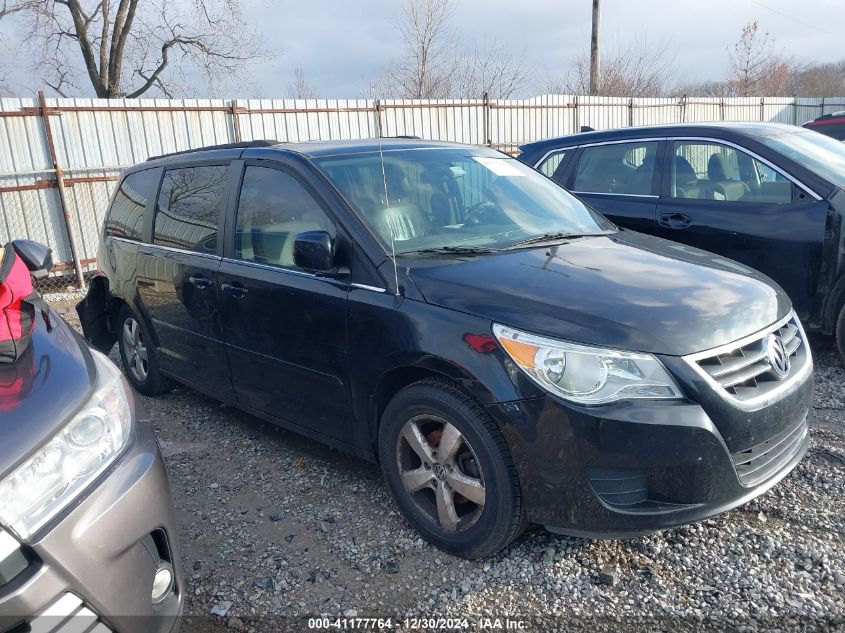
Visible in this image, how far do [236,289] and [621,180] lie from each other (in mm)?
3592

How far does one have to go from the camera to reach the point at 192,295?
4.10m

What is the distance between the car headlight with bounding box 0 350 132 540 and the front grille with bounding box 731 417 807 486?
7.11ft

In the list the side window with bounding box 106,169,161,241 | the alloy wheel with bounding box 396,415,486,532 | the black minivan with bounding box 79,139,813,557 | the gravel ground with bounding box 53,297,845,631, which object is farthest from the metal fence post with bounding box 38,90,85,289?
the alloy wheel with bounding box 396,415,486,532

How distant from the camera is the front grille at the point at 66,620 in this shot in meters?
1.58

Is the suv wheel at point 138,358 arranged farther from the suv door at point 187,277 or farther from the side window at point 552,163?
the side window at point 552,163

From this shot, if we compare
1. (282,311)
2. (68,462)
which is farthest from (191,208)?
(68,462)

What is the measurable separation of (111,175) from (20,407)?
9.47 metres

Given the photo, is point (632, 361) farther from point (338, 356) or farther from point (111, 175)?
point (111, 175)

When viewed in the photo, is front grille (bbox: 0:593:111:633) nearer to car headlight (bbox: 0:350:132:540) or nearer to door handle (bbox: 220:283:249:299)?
car headlight (bbox: 0:350:132:540)

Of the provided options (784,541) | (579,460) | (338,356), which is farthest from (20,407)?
(784,541)

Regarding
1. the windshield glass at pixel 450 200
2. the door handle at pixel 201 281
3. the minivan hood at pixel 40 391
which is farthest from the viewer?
the door handle at pixel 201 281

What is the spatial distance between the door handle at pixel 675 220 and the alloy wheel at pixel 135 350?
414 centimetres

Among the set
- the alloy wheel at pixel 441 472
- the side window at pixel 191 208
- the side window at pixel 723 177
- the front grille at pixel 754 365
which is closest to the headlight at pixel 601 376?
the front grille at pixel 754 365

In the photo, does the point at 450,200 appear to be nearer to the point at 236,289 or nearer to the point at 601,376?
the point at 236,289
